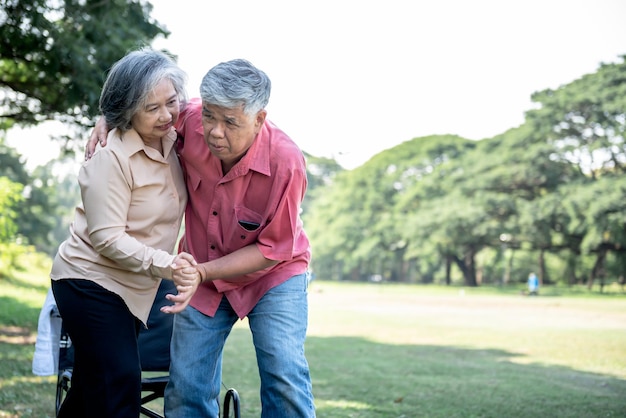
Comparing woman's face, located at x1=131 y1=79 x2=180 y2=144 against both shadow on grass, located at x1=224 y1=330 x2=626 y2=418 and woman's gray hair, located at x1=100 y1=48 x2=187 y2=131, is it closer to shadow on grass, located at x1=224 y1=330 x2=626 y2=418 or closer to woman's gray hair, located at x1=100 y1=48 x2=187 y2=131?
woman's gray hair, located at x1=100 y1=48 x2=187 y2=131

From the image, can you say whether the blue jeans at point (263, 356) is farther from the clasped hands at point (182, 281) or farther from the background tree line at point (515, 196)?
the background tree line at point (515, 196)

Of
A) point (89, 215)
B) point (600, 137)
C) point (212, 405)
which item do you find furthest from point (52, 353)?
point (600, 137)

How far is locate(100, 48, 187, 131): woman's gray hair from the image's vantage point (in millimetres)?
3150

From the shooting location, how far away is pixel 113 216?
10.2 feet

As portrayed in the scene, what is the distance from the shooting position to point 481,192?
4509 cm

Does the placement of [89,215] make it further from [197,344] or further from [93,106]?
[93,106]

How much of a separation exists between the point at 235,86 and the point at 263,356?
1.20 meters

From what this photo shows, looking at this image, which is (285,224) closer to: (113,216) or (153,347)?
(113,216)

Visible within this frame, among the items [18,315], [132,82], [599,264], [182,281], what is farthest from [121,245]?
[599,264]

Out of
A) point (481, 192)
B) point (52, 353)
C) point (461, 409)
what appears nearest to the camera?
point (52, 353)

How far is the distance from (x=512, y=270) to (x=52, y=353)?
58592 mm

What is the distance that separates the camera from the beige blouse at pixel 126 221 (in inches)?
123

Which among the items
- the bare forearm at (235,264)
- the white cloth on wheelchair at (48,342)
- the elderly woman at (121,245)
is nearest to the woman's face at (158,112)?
the elderly woman at (121,245)

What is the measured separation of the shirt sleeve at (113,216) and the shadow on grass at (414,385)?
298cm
